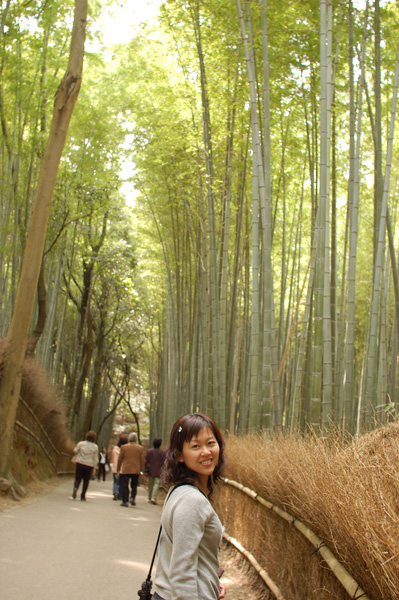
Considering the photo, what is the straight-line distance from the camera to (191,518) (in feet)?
4.43

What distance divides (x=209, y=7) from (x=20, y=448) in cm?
561

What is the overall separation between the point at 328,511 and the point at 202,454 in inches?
30.9

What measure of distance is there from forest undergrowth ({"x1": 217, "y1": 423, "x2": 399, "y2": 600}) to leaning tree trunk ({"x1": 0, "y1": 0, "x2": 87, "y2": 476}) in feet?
9.62

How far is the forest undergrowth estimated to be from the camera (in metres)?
1.64

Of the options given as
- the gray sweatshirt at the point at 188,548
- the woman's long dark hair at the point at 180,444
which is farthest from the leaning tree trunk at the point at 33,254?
the gray sweatshirt at the point at 188,548

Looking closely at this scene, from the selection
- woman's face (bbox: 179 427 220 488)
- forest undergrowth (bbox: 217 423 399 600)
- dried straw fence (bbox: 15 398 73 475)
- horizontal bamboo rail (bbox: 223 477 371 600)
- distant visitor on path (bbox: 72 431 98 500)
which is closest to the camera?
woman's face (bbox: 179 427 220 488)

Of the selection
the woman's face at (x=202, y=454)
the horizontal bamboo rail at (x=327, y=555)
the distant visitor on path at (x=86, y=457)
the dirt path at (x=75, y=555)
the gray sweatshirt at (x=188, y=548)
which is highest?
the woman's face at (x=202, y=454)

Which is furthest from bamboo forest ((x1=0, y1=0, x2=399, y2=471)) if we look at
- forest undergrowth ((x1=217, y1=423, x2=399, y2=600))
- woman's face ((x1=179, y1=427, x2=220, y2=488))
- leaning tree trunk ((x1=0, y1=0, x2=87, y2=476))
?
woman's face ((x1=179, y1=427, x2=220, y2=488))

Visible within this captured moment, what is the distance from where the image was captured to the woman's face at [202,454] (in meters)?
1.52

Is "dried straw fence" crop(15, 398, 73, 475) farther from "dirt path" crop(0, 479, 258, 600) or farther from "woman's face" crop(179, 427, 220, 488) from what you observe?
"woman's face" crop(179, 427, 220, 488)

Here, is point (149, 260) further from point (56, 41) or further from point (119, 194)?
point (56, 41)

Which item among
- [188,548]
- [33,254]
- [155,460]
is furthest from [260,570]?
[155,460]

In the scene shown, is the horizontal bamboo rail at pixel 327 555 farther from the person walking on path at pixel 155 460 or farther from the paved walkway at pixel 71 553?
the person walking on path at pixel 155 460

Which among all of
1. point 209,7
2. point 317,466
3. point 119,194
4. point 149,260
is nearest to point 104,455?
point 149,260
